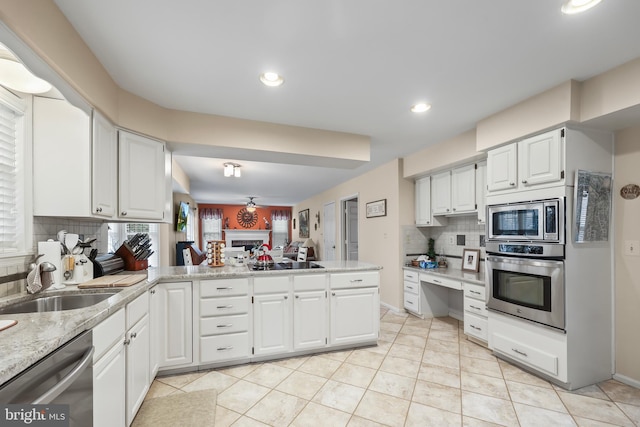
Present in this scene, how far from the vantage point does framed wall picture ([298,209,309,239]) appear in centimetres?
945

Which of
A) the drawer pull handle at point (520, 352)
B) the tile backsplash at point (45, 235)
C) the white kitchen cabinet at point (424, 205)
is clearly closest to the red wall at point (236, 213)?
the white kitchen cabinet at point (424, 205)

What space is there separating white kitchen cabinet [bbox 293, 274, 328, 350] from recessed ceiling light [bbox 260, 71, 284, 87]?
5.70 ft

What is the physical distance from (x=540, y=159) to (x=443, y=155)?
4.25ft

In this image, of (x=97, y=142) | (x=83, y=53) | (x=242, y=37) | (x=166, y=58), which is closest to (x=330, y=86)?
(x=242, y=37)

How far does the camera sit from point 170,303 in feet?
8.21

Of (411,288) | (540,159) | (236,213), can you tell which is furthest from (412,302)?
(236,213)

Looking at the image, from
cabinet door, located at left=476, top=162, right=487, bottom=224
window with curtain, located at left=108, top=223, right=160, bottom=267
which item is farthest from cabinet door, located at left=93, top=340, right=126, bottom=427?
cabinet door, located at left=476, top=162, right=487, bottom=224

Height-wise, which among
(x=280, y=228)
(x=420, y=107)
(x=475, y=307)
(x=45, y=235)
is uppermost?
(x=420, y=107)

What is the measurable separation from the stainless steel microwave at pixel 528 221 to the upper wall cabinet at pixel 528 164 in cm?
17

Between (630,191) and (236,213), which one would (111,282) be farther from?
(236,213)

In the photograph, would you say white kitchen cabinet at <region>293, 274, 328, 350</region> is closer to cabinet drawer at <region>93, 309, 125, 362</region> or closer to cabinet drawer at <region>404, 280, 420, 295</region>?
cabinet drawer at <region>93, 309, 125, 362</region>

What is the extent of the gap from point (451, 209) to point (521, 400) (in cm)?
219

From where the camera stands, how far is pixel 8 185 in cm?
176

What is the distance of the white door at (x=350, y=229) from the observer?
21.8 ft
